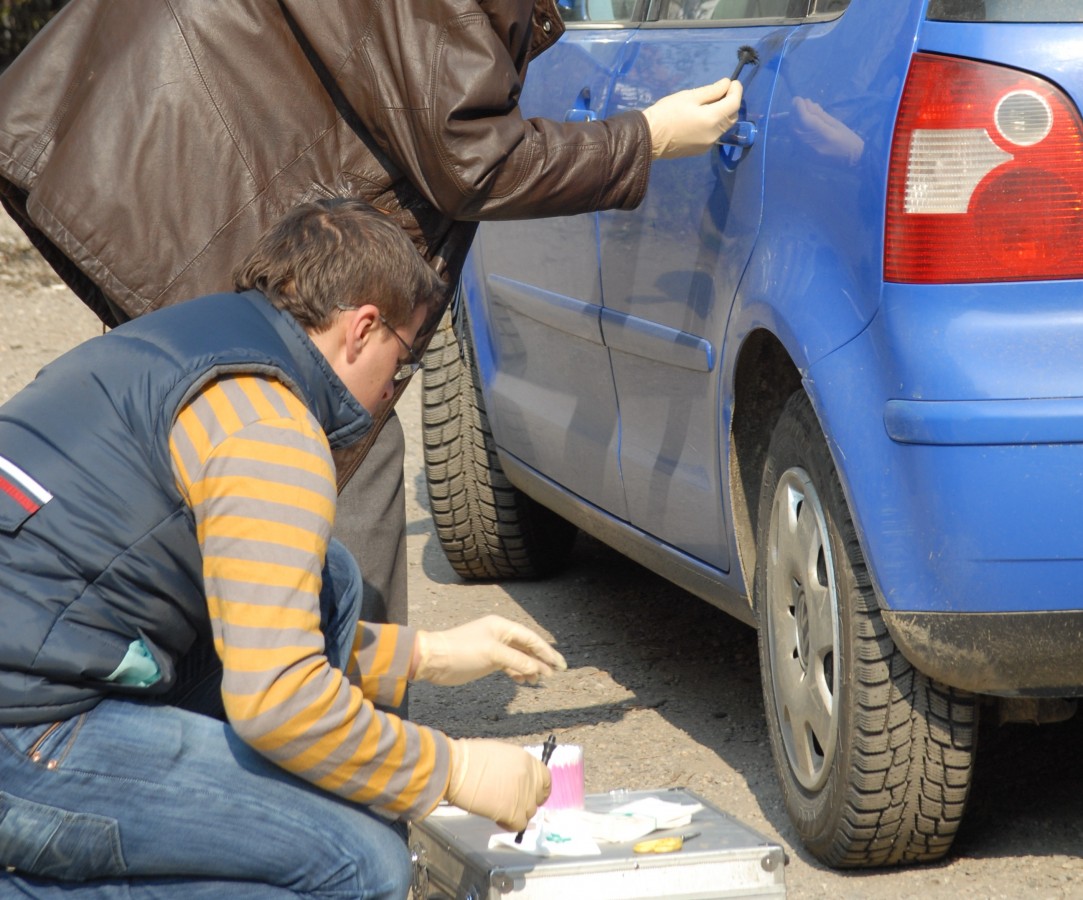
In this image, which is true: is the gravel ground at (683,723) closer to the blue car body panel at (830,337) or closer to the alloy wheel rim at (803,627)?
the alloy wheel rim at (803,627)

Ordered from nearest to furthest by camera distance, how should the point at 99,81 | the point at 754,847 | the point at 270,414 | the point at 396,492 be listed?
the point at 270,414
the point at 754,847
the point at 99,81
the point at 396,492

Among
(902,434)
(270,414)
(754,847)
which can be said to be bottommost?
(754,847)

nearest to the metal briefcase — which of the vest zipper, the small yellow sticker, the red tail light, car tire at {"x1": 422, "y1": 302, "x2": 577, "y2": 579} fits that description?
the small yellow sticker

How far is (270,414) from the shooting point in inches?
81.0

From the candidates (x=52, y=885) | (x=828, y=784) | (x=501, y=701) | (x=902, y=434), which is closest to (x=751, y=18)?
(x=902, y=434)

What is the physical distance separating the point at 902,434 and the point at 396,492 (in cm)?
130

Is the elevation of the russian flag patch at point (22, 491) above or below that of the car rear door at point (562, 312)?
above

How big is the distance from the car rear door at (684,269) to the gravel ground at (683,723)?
0.47m

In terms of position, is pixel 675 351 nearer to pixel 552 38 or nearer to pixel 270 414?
pixel 552 38

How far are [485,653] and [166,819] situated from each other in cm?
55

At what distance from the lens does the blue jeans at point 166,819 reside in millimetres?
2127

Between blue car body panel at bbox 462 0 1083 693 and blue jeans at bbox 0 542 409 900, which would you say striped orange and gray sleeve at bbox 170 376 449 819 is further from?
blue car body panel at bbox 462 0 1083 693

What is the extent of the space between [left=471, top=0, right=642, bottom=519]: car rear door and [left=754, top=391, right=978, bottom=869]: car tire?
28.5 inches

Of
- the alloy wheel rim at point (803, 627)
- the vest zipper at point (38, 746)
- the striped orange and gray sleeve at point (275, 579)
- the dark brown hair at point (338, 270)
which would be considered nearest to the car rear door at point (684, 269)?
the alloy wheel rim at point (803, 627)
